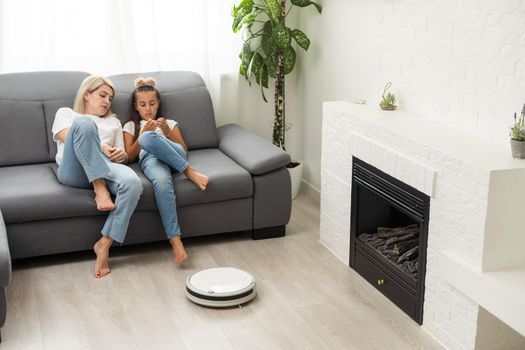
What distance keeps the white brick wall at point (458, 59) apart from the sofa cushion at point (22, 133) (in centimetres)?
188

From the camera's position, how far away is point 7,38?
4262mm

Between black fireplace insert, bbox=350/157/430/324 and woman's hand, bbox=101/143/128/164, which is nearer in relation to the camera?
black fireplace insert, bbox=350/157/430/324

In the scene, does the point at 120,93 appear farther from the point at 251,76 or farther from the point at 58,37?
the point at 251,76

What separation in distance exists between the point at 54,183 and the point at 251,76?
1620 millimetres

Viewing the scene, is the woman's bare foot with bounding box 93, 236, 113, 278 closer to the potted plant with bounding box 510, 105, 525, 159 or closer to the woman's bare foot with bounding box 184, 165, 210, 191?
the woman's bare foot with bounding box 184, 165, 210, 191

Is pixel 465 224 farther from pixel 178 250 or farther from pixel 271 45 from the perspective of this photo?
pixel 271 45

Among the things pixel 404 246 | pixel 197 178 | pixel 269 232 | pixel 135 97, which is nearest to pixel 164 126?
pixel 135 97

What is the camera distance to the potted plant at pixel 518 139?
2.76 meters

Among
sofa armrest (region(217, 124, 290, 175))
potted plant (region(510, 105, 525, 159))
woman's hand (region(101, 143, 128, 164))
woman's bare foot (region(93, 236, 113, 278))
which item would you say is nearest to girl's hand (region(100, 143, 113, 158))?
woman's hand (region(101, 143, 128, 164))

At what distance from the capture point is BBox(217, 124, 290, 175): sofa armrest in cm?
399

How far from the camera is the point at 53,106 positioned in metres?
4.14

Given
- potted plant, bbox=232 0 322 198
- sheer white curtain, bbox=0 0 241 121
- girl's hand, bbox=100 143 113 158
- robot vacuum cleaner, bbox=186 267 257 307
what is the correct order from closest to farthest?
1. robot vacuum cleaner, bbox=186 267 257 307
2. girl's hand, bbox=100 143 113 158
3. sheer white curtain, bbox=0 0 241 121
4. potted plant, bbox=232 0 322 198

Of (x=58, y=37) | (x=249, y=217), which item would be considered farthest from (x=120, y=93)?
(x=249, y=217)

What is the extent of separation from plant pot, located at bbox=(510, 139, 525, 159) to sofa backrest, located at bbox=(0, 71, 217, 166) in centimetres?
209
